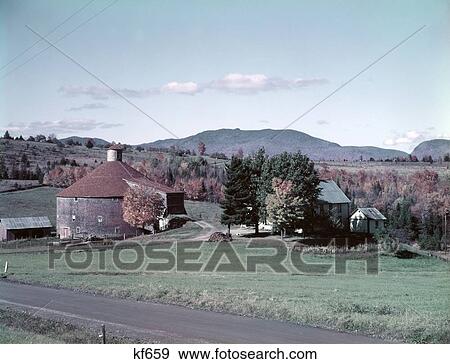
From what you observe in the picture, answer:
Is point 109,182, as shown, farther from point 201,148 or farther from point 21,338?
point 21,338

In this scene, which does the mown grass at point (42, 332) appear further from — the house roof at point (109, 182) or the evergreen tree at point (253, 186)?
the evergreen tree at point (253, 186)

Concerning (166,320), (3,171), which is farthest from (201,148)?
(3,171)

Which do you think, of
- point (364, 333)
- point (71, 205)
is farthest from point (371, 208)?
point (71, 205)

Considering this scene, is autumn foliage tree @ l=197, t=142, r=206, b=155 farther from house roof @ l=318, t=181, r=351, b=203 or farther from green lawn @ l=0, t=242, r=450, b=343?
house roof @ l=318, t=181, r=351, b=203

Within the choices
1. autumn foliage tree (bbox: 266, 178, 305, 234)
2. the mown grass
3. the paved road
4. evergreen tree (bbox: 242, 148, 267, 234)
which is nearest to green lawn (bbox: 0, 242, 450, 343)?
the paved road
